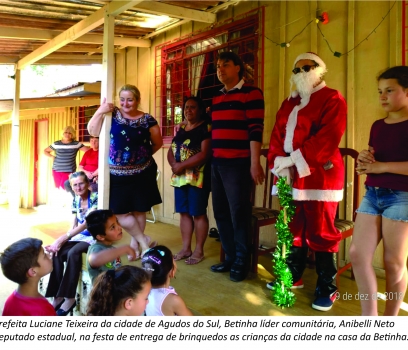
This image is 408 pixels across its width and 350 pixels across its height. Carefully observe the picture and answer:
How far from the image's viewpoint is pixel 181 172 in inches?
122

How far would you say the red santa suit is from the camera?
207 cm

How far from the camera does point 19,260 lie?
1.61m

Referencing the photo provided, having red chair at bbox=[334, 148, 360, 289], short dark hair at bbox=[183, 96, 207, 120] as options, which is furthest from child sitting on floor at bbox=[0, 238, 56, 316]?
red chair at bbox=[334, 148, 360, 289]

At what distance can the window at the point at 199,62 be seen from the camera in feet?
12.2

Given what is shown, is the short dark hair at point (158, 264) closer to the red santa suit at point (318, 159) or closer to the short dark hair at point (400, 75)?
the red santa suit at point (318, 159)

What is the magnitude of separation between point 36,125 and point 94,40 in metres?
5.12

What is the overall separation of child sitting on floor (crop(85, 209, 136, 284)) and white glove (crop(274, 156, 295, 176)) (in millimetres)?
1041

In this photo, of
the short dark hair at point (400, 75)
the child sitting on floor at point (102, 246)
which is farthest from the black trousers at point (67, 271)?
the short dark hair at point (400, 75)

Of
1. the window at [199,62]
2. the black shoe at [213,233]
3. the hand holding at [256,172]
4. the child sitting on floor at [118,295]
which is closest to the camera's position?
the child sitting on floor at [118,295]

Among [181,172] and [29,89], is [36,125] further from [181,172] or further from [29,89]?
[29,89]

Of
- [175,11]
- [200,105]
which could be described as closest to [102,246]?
[200,105]

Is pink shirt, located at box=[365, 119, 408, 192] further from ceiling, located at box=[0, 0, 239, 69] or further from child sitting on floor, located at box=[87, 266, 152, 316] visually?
ceiling, located at box=[0, 0, 239, 69]

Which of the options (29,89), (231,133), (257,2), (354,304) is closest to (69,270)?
(231,133)

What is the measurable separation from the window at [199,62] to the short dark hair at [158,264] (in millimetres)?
2426
